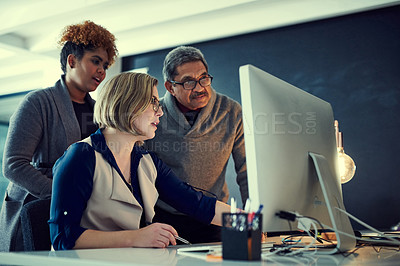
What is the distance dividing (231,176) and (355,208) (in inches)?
47.8

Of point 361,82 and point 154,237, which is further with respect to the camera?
point 361,82

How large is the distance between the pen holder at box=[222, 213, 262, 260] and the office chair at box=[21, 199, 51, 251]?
73 cm

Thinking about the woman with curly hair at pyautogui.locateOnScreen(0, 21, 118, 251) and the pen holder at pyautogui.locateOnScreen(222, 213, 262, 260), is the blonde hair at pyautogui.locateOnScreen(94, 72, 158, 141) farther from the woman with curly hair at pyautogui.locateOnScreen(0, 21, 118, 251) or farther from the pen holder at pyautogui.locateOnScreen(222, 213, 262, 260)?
the pen holder at pyautogui.locateOnScreen(222, 213, 262, 260)

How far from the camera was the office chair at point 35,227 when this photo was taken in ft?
4.31

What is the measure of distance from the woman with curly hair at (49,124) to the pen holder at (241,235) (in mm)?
1141

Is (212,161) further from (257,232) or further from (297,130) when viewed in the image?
(257,232)

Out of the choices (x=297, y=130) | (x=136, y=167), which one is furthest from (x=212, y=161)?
(x=297, y=130)

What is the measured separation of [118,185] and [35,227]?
0.30m

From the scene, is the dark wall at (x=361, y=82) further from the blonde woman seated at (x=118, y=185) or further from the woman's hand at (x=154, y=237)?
the woman's hand at (x=154, y=237)

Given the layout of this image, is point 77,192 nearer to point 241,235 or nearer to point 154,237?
point 154,237

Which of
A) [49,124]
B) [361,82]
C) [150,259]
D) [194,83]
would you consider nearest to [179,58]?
[194,83]

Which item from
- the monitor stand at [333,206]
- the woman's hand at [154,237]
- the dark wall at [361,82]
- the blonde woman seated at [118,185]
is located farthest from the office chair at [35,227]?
the dark wall at [361,82]

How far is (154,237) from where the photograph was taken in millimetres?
1224

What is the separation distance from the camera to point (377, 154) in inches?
137
